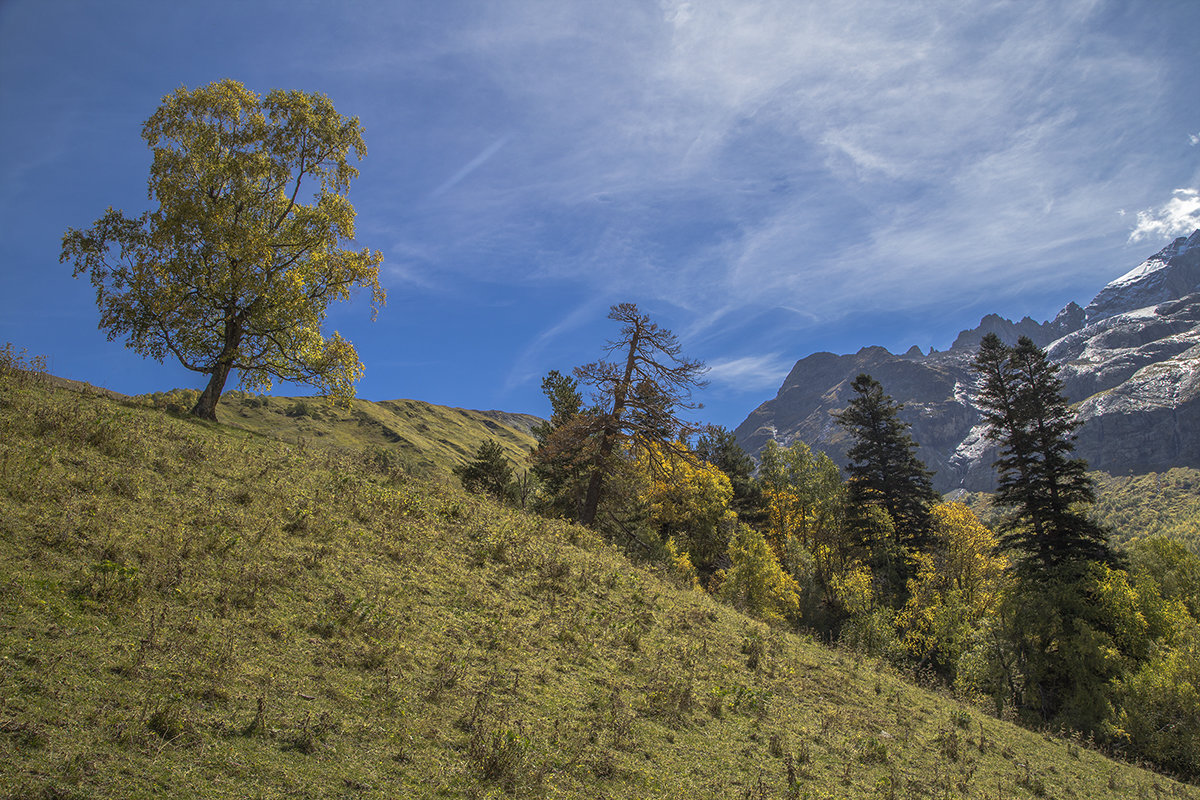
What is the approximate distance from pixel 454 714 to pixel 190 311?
62.9 feet

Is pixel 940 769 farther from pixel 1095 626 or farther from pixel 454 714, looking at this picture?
pixel 1095 626

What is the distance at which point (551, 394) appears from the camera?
50188mm

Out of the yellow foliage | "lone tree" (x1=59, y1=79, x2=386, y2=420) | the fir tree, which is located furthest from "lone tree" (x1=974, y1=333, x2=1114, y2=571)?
"lone tree" (x1=59, y1=79, x2=386, y2=420)

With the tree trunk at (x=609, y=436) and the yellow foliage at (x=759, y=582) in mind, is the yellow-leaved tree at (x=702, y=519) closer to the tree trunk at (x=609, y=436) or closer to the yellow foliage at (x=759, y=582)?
the yellow foliage at (x=759, y=582)

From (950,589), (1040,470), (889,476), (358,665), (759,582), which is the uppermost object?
(889,476)

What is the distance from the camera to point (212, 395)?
1978 centimetres

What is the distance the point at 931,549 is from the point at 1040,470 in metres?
15.0

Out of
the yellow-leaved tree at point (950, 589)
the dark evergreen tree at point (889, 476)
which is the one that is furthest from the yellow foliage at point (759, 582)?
the dark evergreen tree at point (889, 476)

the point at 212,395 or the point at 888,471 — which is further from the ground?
the point at 888,471

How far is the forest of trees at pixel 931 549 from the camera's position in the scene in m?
24.3

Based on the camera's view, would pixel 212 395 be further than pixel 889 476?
No

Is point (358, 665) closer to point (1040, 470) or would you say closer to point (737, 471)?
point (1040, 470)

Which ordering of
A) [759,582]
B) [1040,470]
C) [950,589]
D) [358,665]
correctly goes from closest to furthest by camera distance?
[358,665]
[1040,470]
[759,582]
[950,589]

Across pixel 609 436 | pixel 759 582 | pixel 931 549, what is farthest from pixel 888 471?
pixel 609 436
